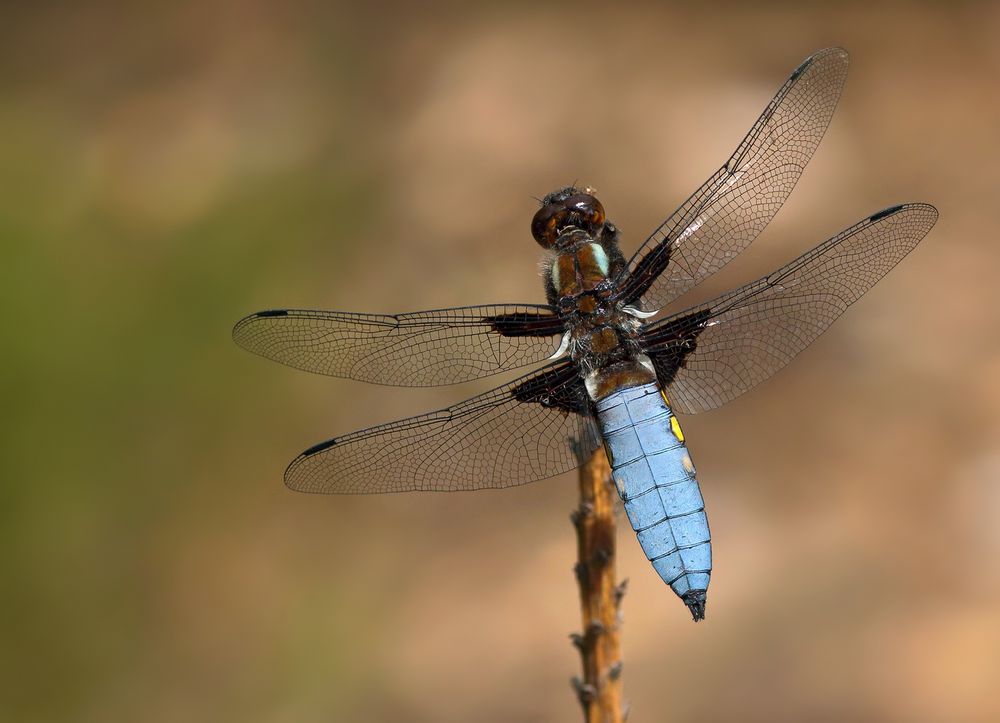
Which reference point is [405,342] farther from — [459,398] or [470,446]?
[459,398]

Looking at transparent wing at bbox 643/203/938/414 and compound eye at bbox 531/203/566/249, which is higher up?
compound eye at bbox 531/203/566/249

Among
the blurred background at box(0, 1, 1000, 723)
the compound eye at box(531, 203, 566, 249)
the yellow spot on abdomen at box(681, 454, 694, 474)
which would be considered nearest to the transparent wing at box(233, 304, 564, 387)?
the compound eye at box(531, 203, 566, 249)

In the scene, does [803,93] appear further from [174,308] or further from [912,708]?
[174,308]

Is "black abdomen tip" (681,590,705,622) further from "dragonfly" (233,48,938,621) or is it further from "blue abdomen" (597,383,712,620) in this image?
"dragonfly" (233,48,938,621)

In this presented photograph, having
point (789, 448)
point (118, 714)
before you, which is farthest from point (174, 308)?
point (789, 448)

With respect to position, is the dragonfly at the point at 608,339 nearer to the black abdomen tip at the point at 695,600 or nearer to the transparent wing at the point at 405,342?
the transparent wing at the point at 405,342

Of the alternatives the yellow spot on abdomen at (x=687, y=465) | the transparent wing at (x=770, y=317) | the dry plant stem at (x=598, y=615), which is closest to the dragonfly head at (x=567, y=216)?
the transparent wing at (x=770, y=317)

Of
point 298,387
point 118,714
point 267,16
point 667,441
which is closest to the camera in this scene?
point 667,441
